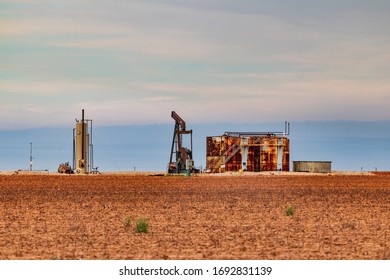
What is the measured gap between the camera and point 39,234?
22.7 meters

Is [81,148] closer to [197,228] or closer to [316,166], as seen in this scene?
[316,166]

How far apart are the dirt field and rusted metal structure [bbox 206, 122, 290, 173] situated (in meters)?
48.8

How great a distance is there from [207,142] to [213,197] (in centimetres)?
5213

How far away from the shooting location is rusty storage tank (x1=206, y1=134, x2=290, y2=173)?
8906 centimetres

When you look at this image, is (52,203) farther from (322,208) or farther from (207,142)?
(207,142)

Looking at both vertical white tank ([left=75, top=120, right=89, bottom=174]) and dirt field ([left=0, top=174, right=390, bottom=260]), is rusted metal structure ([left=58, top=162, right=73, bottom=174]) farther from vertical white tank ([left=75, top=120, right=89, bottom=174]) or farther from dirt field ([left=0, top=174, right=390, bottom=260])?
dirt field ([left=0, top=174, right=390, bottom=260])

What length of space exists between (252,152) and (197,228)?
65469 millimetres

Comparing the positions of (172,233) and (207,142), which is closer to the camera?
(172,233)

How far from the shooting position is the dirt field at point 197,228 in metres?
18.9

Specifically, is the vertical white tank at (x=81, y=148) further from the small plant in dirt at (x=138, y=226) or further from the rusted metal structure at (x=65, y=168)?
the small plant in dirt at (x=138, y=226)

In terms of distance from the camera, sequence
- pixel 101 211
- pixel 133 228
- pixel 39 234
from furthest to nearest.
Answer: pixel 101 211
pixel 133 228
pixel 39 234

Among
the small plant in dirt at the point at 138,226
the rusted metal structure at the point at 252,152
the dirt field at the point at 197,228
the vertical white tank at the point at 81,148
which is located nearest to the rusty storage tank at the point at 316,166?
the rusted metal structure at the point at 252,152

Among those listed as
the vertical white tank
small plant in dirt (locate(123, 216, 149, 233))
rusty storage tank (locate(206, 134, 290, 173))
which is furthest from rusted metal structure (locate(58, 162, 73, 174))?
small plant in dirt (locate(123, 216, 149, 233))
